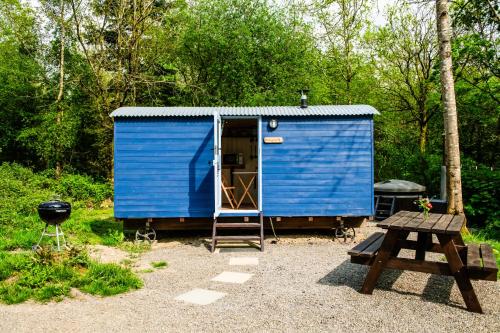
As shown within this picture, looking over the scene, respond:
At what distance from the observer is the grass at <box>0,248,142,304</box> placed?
4203mm

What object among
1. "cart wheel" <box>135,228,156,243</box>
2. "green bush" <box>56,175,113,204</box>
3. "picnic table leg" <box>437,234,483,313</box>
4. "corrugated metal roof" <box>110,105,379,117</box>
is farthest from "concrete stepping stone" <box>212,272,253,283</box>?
"green bush" <box>56,175,113,204</box>

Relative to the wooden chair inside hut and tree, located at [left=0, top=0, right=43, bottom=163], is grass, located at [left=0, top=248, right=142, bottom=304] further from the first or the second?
tree, located at [left=0, top=0, right=43, bottom=163]

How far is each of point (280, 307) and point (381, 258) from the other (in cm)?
118

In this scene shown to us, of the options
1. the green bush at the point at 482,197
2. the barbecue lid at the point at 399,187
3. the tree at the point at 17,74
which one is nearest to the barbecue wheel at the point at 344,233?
the barbecue lid at the point at 399,187

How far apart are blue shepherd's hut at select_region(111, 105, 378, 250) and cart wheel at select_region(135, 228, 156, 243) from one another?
0.21 feet

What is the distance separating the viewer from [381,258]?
4.14 metres

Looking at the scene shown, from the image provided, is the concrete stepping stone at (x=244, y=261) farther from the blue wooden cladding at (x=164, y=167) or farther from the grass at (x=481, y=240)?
the grass at (x=481, y=240)

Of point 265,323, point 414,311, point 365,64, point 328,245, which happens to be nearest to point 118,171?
point 328,245

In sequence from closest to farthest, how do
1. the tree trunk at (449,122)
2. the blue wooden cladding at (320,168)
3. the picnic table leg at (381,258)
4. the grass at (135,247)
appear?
the picnic table leg at (381,258)
the grass at (135,247)
the tree trunk at (449,122)
the blue wooden cladding at (320,168)

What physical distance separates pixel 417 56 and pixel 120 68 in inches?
448

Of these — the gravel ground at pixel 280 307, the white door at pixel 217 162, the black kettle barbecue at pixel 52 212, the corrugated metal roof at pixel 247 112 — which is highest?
the corrugated metal roof at pixel 247 112

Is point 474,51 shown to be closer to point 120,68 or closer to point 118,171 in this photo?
point 118,171

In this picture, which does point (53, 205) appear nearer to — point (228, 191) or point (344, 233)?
point (228, 191)

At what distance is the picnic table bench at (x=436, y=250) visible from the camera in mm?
3746
